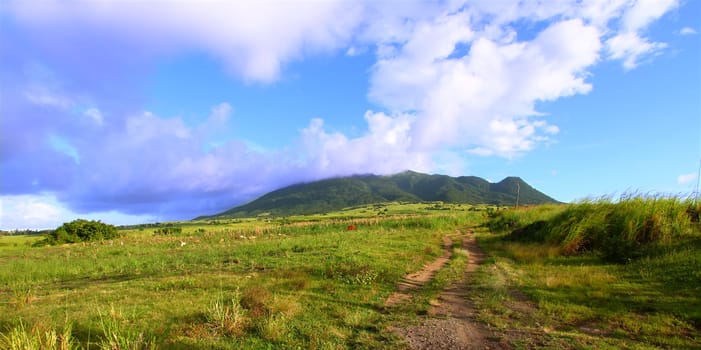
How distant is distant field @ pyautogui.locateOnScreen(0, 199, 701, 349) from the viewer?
6.66 m

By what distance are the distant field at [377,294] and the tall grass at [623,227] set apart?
0.20 feet

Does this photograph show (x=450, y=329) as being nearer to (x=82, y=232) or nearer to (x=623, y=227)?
(x=623, y=227)

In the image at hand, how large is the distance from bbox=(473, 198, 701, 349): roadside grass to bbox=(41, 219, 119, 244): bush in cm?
4919

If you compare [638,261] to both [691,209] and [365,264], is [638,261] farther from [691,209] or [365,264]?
[365,264]

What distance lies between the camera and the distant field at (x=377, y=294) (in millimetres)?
6660

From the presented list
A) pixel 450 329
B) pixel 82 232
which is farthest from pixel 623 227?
pixel 82 232

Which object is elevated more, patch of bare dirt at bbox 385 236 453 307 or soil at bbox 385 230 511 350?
soil at bbox 385 230 511 350

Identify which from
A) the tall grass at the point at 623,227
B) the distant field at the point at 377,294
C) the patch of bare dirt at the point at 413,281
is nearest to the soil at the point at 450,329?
the patch of bare dirt at the point at 413,281

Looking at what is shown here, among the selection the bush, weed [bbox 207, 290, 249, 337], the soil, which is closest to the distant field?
weed [bbox 207, 290, 249, 337]

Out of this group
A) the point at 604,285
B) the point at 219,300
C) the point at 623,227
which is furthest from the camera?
the point at 623,227

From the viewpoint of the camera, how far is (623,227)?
1521 cm

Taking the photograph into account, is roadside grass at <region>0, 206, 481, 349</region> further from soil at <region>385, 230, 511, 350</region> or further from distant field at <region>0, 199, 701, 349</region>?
soil at <region>385, 230, 511, 350</region>

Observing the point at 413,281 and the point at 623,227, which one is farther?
the point at 623,227

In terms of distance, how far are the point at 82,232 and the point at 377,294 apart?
5081cm
